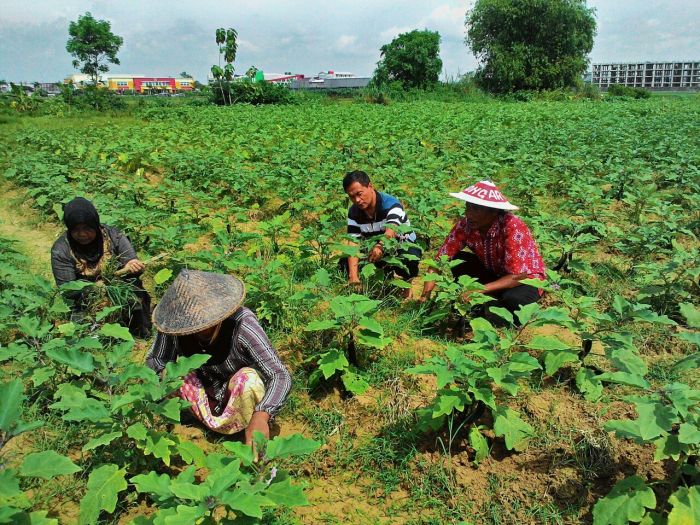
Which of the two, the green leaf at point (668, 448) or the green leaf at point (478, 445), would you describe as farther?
the green leaf at point (478, 445)

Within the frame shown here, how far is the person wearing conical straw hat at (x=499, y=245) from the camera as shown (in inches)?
129

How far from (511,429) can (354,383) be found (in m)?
0.90

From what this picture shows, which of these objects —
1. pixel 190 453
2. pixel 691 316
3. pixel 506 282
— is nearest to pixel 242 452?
pixel 190 453

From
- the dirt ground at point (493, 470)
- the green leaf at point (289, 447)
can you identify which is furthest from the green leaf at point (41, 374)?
the green leaf at point (289, 447)

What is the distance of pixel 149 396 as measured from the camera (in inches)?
78.5

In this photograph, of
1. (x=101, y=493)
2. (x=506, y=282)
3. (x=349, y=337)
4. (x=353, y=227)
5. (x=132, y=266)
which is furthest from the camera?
(x=353, y=227)

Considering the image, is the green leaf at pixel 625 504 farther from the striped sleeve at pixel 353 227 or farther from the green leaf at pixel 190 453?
the striped sleeve at pixel 353 227

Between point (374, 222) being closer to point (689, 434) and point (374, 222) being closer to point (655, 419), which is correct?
point (655, 419)

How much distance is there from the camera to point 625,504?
1700 millimetres

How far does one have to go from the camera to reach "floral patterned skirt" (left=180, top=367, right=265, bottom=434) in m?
2.47

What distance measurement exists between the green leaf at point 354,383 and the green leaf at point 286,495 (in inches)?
44.6

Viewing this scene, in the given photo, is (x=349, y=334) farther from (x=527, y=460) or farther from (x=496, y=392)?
(x=527, y=460)

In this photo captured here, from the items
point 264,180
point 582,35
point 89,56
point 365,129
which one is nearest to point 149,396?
point 264,180

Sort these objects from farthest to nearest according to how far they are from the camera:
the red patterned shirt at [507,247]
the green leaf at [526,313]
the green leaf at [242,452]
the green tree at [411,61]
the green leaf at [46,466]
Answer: the green tree at [411,61] < the red patterned shirt at [507,247] < the green leaf at [526,313] < the green leaf at [242,452] < the green leaf at [46,466]
